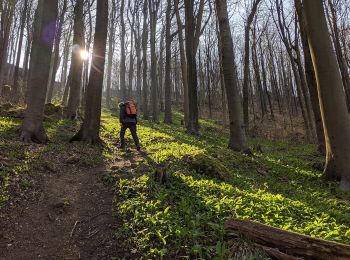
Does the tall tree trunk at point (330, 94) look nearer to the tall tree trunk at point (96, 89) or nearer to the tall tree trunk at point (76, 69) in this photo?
the tall tree trunk at point (96, 89)

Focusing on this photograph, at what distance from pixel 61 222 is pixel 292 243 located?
11.8 feet

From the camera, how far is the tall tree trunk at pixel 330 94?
778cm

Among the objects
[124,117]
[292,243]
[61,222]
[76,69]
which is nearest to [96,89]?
[124,117]

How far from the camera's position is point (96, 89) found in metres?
11.2

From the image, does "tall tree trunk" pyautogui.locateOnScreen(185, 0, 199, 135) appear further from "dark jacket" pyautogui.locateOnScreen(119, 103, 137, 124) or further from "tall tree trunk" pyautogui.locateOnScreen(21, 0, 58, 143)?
"tall tree trunk" pyautogui.locateOnScreen(21, 0, 58, 143)

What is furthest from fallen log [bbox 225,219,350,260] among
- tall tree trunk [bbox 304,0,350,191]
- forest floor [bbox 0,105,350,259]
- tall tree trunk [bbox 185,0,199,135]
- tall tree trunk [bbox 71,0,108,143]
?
tall tree trunk [bbox 185,0,199,135]

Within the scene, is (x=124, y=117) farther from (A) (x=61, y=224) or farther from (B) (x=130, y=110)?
(A) (x=61, y=224)

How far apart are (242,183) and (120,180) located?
2.76 meters

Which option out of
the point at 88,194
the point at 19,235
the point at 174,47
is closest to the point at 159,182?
the point at 88,194

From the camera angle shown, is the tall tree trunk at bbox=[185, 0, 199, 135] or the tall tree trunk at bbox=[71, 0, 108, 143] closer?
the tall tree trunk at bbox=[71, 0, 108, 143]

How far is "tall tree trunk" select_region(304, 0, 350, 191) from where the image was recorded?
25.5 feet

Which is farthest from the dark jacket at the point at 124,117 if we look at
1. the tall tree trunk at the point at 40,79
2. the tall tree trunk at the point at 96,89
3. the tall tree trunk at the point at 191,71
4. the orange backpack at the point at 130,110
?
the tall tree trunk at the point at 191,71

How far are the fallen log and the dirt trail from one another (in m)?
1.75

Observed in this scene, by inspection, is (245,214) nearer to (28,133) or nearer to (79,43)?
(28,133)
